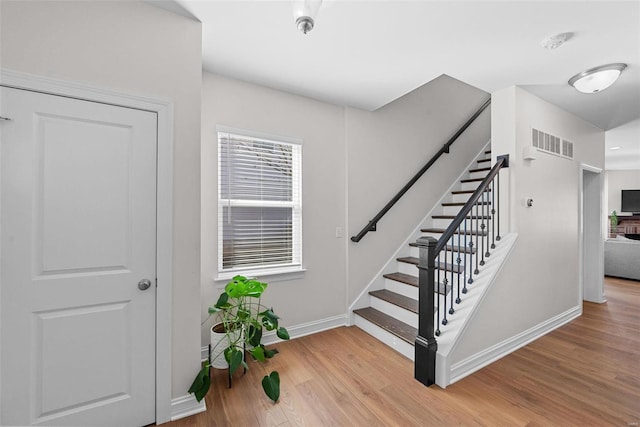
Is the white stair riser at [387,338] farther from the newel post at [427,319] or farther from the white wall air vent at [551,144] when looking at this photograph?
the white wall air vent at [551,144]

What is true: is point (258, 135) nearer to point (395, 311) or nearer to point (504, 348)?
point (395, 311)

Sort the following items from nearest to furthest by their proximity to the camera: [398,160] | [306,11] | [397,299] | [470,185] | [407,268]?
[306,11], [397,299], [407,268], [398,160], [470,185]

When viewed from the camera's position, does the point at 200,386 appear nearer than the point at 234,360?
Yes

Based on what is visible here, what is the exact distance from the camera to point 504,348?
8.04ft

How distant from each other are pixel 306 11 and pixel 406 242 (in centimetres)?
278

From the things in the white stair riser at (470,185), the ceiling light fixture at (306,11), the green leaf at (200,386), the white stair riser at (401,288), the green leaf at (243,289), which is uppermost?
the ceiling light fixture at (306,11)

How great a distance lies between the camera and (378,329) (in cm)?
270

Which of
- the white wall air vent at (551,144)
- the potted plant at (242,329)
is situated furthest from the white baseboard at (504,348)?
the white wall air vent at (551,144)

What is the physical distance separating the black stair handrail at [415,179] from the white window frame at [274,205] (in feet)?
2.23

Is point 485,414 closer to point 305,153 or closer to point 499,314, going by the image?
point 499,314

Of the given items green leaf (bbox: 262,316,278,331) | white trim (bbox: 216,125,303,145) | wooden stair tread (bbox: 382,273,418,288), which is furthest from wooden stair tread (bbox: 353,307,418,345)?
white trim (bbox: 216,125,303,145)

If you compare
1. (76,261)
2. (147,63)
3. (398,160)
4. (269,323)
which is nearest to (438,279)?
(269,323)

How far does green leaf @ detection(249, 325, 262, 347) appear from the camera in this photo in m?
2.11

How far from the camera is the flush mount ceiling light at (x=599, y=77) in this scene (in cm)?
222
